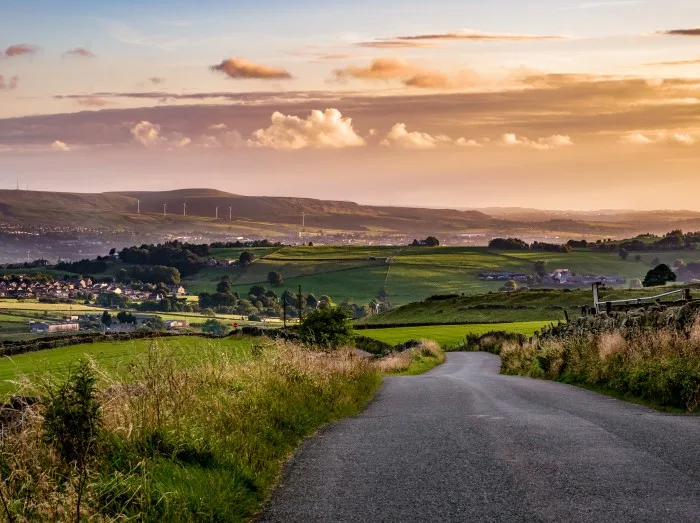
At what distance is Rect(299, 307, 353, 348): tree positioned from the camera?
2210 inches

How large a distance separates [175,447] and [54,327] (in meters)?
145

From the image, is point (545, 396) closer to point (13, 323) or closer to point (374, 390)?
point (374, 390)

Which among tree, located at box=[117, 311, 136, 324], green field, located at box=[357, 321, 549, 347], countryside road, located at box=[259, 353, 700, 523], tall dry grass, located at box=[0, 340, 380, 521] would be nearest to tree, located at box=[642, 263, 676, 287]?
green field, located at box=[357, 321, 549, 347]

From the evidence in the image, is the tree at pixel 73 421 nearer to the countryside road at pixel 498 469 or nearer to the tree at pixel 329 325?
the countryside road at pixel 498 469

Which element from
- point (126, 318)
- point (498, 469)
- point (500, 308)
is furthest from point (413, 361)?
point (126, 318)

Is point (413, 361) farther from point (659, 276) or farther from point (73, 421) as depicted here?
point (659, 276)

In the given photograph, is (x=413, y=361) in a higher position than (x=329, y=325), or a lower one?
lower

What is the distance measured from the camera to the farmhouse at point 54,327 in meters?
146

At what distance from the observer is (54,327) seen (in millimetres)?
148750

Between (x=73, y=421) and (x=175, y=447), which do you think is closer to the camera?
(x=73, y=421)

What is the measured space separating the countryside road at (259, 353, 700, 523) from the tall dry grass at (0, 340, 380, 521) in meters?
0.54

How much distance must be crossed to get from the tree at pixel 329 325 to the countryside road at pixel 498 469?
1437 inches

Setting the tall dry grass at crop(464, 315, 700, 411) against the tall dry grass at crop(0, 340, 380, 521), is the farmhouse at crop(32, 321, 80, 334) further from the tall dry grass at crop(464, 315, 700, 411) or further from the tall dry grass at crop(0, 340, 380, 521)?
the tall dry grass at crop(0, 340, 380, 521)

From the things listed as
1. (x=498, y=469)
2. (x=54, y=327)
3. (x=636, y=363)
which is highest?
(x=498, y=469)
